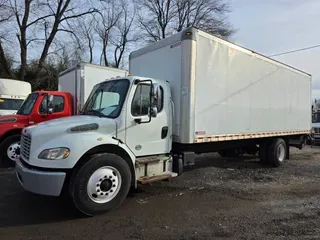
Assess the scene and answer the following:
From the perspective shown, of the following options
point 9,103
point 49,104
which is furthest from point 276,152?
point 9,103

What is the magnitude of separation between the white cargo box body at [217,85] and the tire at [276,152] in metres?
0.32

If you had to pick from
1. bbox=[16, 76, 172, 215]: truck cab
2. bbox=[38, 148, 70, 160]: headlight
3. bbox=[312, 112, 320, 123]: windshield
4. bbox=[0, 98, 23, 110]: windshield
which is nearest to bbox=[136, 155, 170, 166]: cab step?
bbox=[16, 76, 172, 215]: truck cab

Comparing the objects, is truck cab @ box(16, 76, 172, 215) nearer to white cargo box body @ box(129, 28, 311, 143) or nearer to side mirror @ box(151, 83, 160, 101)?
side mirror @ box(151, 83, 160, 101)

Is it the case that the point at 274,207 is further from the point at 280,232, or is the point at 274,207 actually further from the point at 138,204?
the point at 138,204

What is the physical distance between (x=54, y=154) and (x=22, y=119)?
5268mm

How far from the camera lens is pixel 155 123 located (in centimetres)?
659

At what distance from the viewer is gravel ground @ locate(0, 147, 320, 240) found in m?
4.83

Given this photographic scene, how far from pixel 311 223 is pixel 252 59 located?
507 centimetres

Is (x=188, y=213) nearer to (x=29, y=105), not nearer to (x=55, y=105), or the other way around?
(x=55, y=105)

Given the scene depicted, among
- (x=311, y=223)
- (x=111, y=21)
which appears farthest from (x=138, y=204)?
(x=111, y=21)

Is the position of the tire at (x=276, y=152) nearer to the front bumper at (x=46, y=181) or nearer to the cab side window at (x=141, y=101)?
the cab side window at (x=141, y=101)

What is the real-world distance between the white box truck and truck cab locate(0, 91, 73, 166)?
3.10 meters

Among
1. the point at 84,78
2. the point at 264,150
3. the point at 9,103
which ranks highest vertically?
the point at 84,78

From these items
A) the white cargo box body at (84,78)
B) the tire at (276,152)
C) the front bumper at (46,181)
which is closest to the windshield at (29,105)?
the white cargo box body at (84,78)
